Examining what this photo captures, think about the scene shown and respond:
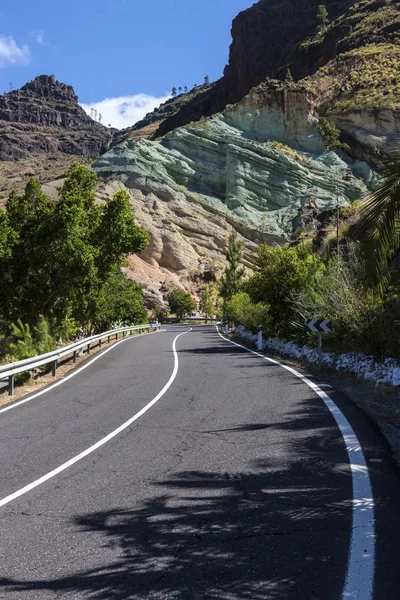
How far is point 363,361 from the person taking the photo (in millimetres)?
13289

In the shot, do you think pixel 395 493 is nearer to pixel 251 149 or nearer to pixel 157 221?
pixel 157 221

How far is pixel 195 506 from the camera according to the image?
15.9 ft

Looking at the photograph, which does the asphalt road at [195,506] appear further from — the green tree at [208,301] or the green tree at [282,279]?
the green tree at [208,301]

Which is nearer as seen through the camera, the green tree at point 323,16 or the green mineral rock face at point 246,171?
the green mineral rock face at point 246,171

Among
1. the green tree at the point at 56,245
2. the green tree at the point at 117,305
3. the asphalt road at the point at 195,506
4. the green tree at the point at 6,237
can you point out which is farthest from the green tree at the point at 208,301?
the asphalt road at the point at 195,506

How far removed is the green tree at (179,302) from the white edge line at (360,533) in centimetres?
7213

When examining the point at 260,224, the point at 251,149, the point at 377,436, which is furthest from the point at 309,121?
the point at 377,436

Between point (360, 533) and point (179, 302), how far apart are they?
7534cm

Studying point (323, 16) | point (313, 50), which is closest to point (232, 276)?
point (313, 50)

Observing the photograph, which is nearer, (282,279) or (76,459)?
(76,459)

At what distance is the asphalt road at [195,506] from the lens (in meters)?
3.55

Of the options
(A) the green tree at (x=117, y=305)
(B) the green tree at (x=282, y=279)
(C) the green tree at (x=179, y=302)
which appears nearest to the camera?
(B) the green tree at (x=282, y=279)

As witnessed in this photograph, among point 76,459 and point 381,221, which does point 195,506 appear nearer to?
point 76,459

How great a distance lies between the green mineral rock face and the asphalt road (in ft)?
277
